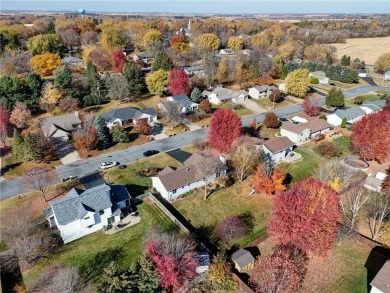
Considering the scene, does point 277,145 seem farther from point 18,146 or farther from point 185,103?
point 18,146

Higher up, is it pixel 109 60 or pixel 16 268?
pixel 109 60

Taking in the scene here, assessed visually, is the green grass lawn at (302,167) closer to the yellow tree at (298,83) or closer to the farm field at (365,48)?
the yellow tree at (298,83)

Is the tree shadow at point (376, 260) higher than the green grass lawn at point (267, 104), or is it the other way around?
the tree shadow at point (376, 260)

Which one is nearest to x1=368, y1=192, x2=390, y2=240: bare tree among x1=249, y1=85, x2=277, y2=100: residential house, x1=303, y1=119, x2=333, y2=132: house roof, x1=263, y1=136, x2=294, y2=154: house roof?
x1=263, y1=136, x2=294, y2=154: house roof

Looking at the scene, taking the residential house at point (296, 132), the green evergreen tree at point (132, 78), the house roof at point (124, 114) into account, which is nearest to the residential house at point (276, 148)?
the residential house at point (296, 132)

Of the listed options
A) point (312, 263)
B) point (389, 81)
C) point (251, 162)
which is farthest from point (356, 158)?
point (389, 81)

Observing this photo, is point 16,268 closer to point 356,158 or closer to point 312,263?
point 312,263
